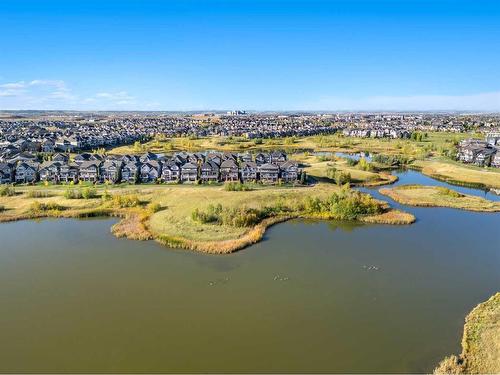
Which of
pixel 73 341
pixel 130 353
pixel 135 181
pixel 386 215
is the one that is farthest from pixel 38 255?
pixel 386 215

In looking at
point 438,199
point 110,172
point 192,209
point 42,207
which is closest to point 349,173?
point 438,199

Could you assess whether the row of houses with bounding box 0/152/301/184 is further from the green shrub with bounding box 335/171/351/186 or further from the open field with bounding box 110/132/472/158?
the open field with bounding box 110/132/472/158

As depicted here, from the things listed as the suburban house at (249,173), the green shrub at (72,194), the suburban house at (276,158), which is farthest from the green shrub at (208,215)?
the suburban house at (276,158)

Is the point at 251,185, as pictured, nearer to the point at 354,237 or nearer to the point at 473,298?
the point at 354,237

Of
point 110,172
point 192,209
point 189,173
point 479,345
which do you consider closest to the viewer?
point 479,345

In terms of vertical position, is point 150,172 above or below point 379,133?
below

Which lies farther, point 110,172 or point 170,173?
point 170,173

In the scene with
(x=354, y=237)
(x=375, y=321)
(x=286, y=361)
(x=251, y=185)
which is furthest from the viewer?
(x=251, y=185)

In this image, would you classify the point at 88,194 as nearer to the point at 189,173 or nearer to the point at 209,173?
the point at 189,173
